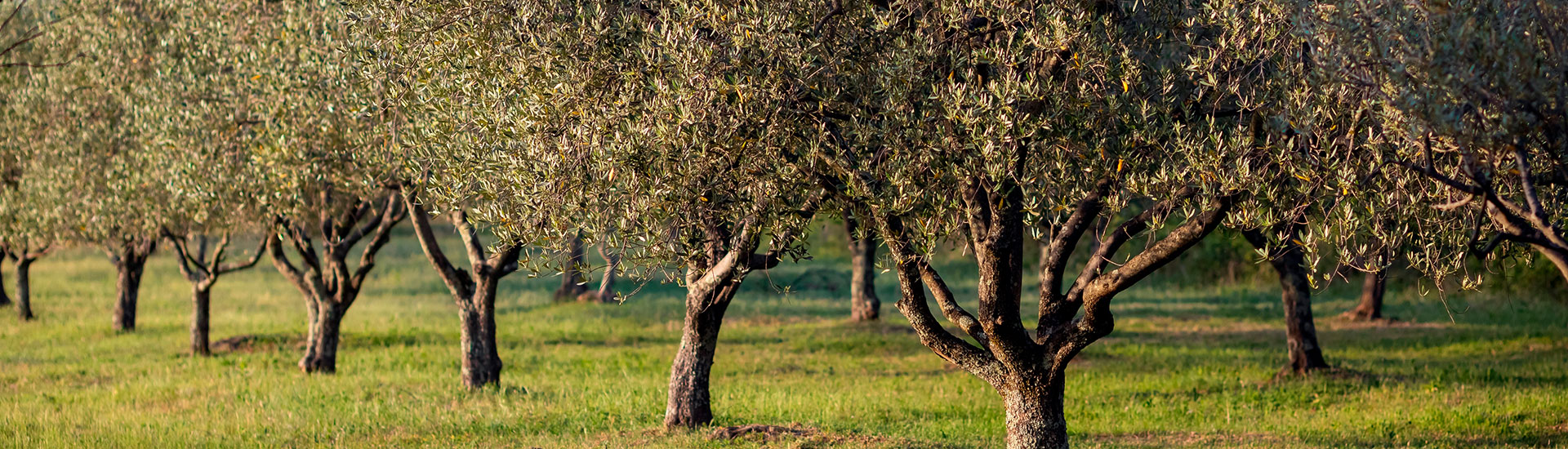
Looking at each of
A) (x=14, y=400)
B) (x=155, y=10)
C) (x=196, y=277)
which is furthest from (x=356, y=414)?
(x=155, y=10)

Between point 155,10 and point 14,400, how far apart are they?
941cm

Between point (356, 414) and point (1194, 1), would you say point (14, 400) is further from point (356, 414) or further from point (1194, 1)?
point (1194, 1)

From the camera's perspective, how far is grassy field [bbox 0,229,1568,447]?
1761 cm

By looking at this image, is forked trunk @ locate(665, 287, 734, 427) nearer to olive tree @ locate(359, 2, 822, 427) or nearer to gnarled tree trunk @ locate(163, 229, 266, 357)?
olive tree @ locate(359, 2, 822, 427)

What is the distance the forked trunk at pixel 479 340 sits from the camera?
2112 centimetres

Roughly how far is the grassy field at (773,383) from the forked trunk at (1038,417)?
2.82m

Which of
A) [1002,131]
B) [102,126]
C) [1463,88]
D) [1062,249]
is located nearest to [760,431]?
[1062,249]

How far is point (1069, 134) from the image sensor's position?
1103cm

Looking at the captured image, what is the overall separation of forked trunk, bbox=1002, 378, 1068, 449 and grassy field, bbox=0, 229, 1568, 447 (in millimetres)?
2819

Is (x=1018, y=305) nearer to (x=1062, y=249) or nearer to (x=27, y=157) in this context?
(x=1062, y=249)

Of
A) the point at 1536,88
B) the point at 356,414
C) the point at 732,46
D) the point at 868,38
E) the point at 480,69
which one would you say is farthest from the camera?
the point at 356,414

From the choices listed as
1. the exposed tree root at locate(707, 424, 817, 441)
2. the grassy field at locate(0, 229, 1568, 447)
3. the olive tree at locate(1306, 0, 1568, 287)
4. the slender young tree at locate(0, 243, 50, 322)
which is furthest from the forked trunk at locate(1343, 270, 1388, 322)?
the slender young tree at locate(0, 243, 50, 322)

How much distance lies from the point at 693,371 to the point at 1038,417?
5.50m

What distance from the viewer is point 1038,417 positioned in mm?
13016
